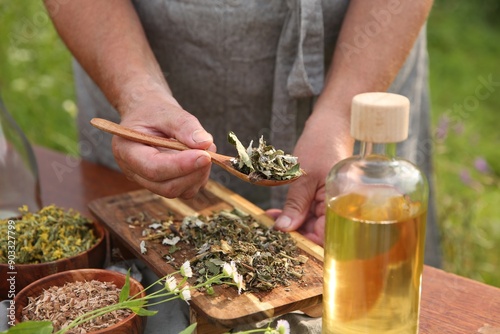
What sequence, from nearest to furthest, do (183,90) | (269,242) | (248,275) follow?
(248,275)
(269,242)
(183,90)

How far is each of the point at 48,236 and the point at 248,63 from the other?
730 mm

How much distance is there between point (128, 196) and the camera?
4.96 feet

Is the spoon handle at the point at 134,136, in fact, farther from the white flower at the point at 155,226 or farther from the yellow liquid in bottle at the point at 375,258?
the yellow liquid in bottle at the point at 375,258

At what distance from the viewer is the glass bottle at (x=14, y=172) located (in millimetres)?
1481

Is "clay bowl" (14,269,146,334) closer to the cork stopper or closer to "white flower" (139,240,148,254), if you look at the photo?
"white flower" (139,240,148,254)

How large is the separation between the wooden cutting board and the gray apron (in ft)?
1.13

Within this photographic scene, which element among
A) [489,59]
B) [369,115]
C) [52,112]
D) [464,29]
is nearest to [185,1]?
[369,115]

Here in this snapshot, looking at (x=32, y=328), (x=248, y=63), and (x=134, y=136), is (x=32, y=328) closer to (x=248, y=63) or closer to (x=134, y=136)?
(x=134, y=136)

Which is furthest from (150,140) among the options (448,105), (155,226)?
(448,105)

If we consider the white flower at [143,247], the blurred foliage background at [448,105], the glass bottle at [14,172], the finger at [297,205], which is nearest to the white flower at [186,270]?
the white flower at [143,247]

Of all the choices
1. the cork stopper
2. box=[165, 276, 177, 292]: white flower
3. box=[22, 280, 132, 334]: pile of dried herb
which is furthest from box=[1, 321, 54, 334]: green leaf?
the cork stopper

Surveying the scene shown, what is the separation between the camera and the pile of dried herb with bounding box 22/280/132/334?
1.02 meters

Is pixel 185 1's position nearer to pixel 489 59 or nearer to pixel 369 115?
pixel 369 115

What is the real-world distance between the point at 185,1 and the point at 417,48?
28.0 inches
